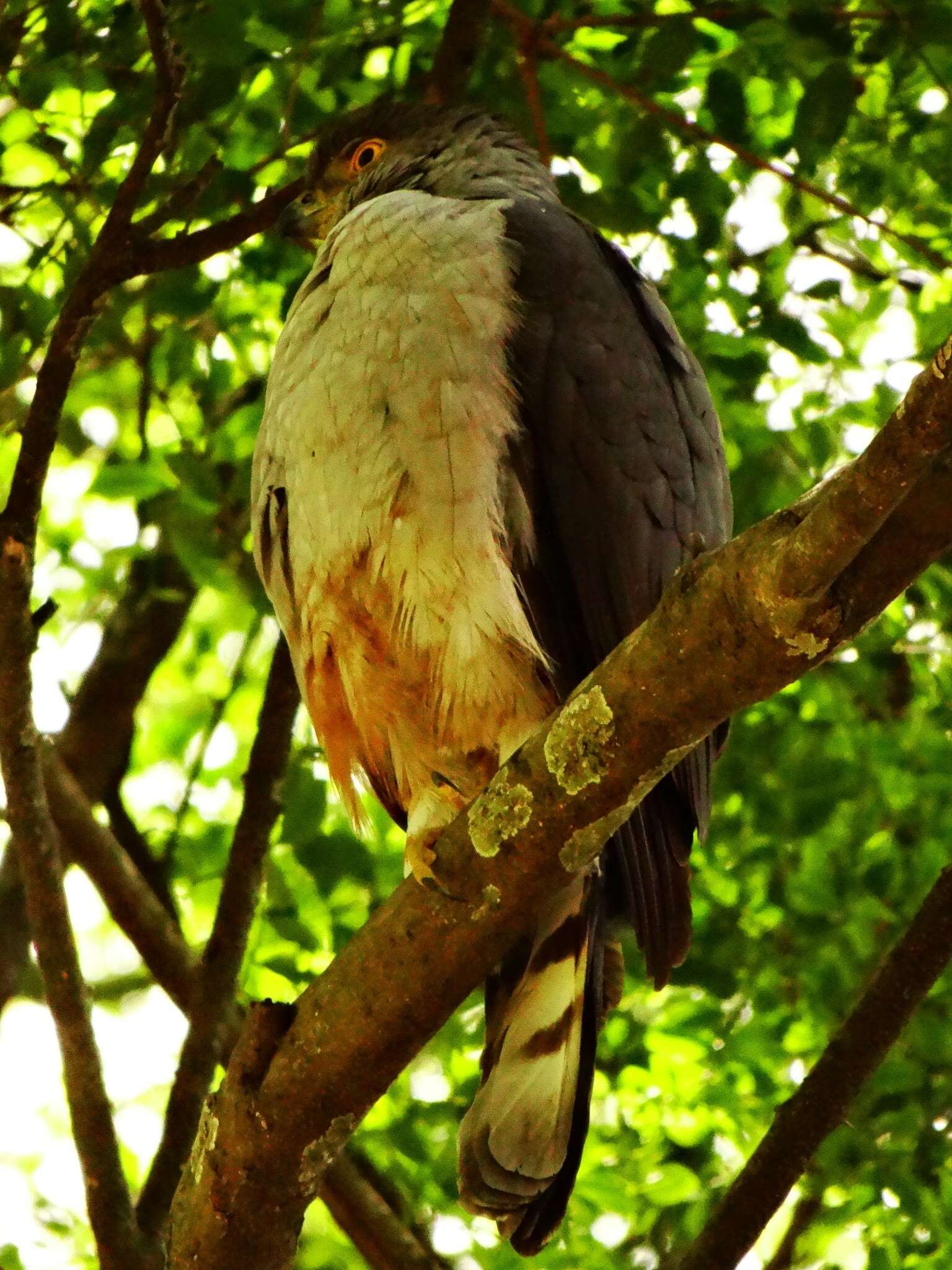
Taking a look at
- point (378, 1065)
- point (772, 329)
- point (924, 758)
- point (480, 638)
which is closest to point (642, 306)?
point (772, 329)

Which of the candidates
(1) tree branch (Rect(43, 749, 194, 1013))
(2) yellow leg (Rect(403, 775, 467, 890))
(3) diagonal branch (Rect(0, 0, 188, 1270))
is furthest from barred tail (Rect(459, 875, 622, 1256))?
(1) tree branch (Rect(43, 749, 194, 1013))

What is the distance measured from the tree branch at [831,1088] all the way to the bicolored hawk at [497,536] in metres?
0.44

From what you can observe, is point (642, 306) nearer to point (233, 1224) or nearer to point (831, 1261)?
point (233, 1224)

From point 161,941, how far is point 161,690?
1.97 metres

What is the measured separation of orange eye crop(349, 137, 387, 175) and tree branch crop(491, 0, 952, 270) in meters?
0.49

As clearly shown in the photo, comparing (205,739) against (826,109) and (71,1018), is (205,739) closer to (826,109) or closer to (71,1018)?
(71,1018)

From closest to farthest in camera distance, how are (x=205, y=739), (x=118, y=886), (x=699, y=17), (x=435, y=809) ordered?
(x=435, y=809), (x=699, y=17), (x=118, y=886), (x=205, y=739)

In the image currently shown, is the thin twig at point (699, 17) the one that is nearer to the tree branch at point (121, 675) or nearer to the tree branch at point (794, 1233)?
the tree branch at point (121, 675)

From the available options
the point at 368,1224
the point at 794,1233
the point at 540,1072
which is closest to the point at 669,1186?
the point at 794,1233

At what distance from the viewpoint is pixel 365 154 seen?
13.9ft

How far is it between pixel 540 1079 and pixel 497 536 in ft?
3.61

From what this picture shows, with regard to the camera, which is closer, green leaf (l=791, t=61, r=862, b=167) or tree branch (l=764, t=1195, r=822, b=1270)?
green leaf (l=791, t=61, r=862, b=167)

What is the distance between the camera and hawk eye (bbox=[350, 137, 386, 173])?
13.8ft

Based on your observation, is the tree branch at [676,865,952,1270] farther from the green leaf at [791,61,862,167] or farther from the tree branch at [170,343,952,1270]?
the green leaf at [791,61,862,167]
